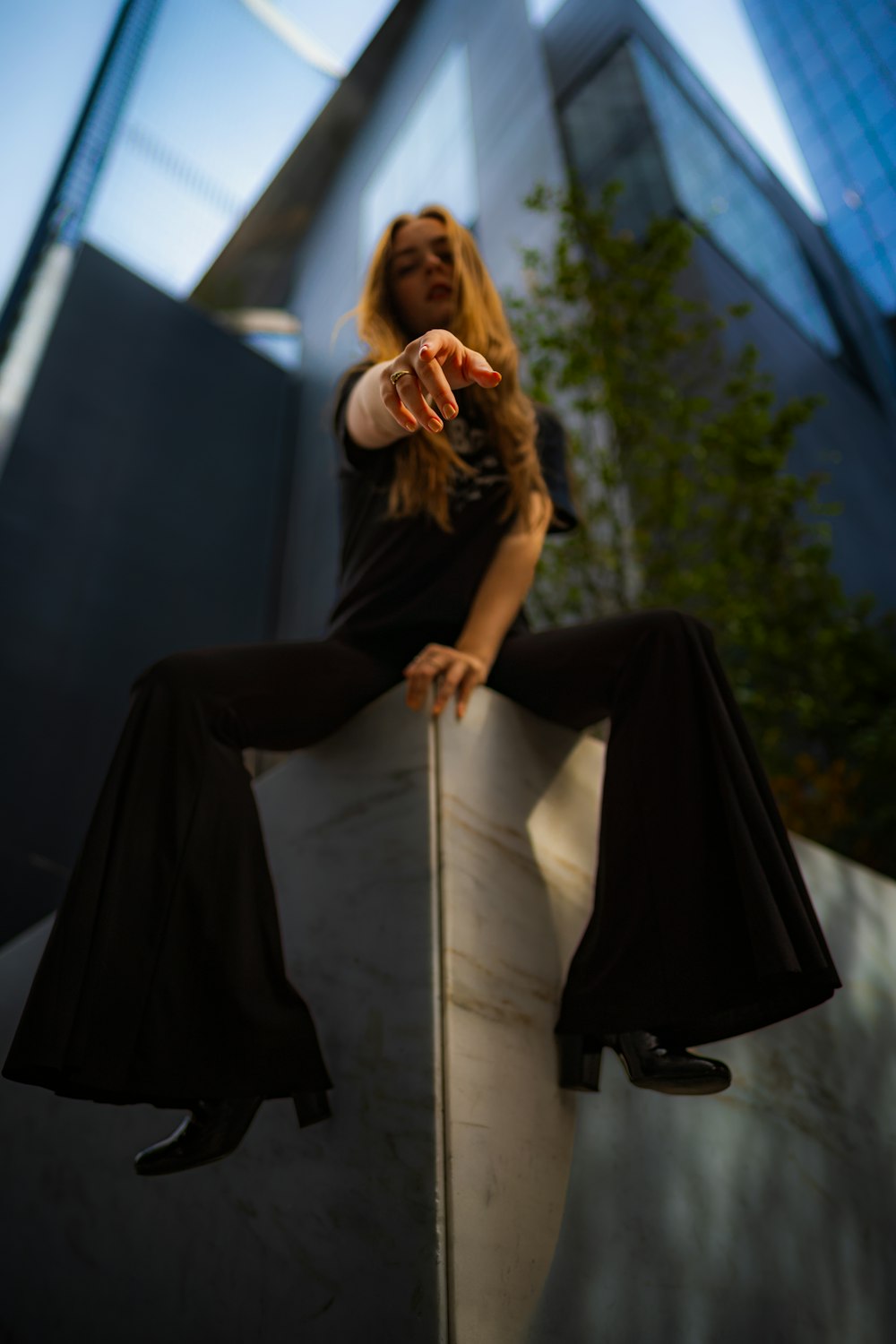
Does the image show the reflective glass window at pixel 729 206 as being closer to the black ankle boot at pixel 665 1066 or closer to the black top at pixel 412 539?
the black top at pixel 412 539

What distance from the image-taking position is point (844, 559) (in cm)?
494

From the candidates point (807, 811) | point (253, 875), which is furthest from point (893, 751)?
point (253, 875)

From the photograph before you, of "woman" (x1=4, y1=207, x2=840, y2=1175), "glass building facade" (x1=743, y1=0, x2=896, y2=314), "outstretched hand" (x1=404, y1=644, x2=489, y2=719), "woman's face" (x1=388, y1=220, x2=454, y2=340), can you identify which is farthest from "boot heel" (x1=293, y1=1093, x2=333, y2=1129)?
"glass building facade" (x1=743, y1=0, x2=896, y2=314)

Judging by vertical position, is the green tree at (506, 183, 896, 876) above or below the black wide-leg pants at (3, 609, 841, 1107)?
above

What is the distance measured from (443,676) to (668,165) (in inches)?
217

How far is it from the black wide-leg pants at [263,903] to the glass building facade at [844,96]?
5822mm

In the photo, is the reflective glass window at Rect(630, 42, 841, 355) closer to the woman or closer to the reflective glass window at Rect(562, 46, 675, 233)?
the reflective glass window at Rect(562, 46, 675, 233)

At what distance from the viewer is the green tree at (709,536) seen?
2967 mm

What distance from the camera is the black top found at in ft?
3.84

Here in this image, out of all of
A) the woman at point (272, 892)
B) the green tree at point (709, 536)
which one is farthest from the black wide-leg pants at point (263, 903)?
the green tree at point (709, 536)

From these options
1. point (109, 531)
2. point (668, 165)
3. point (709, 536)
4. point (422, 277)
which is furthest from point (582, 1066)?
point (668, 165)

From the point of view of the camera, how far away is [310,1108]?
83cm

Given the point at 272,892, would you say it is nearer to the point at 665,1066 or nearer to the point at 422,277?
the point at 665,1066

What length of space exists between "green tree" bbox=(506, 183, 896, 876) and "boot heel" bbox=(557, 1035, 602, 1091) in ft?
6.68
